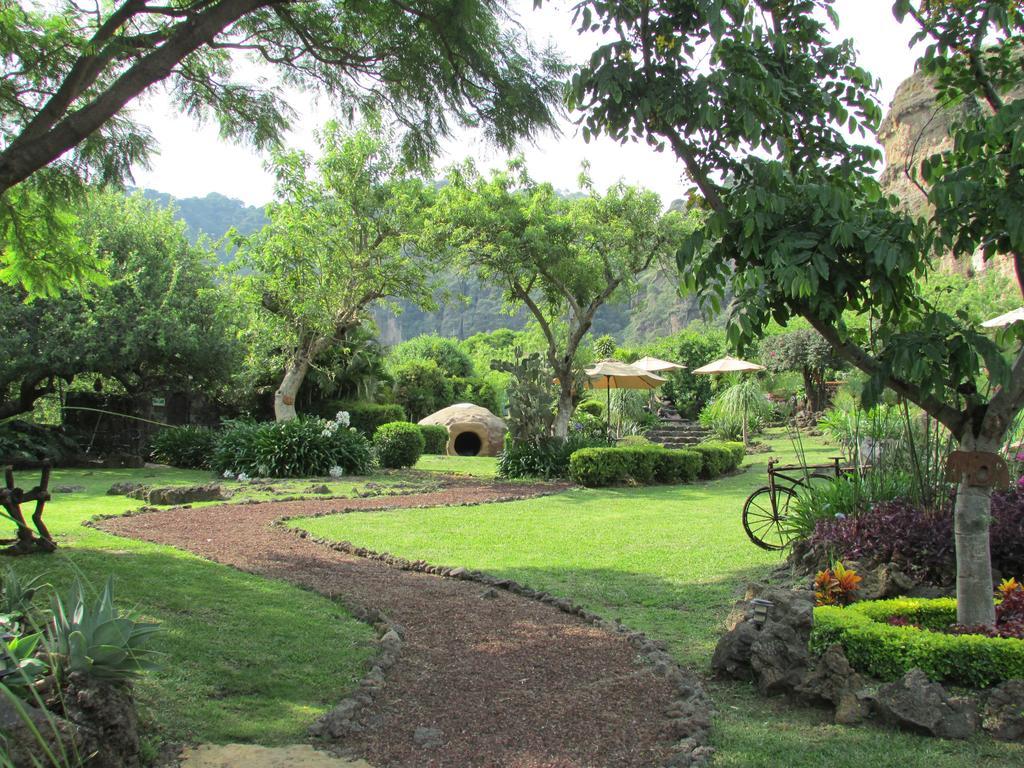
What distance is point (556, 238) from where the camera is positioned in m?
17.2

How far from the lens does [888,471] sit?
23.3 feet

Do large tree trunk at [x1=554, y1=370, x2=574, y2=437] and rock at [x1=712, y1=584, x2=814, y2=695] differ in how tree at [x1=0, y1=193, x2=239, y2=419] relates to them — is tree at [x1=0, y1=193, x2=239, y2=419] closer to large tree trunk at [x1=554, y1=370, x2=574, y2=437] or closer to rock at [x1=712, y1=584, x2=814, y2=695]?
large tree trunk at [x1=554, y1=370, x2=574, y2=437]

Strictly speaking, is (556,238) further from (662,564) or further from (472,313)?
(472,313)

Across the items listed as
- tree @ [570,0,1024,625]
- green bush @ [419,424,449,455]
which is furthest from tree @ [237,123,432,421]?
tree @ [570,0,1024,625]

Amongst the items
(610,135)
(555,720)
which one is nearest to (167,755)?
(555,720)

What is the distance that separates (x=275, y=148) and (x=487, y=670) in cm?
587

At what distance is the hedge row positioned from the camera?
1522 cm

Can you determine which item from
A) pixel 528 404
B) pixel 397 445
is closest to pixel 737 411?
pixel 528 404

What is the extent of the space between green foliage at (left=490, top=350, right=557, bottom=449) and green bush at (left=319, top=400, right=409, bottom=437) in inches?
293

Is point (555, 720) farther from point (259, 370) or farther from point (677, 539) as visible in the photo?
point (259, 370)

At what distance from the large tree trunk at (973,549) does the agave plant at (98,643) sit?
3769mm

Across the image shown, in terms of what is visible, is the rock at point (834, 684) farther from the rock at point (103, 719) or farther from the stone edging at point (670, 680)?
the rock at point (103, 719)

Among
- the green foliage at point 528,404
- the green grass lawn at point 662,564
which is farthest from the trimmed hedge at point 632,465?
the green foliage at point 528,404

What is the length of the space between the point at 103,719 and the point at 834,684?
10.4ft
